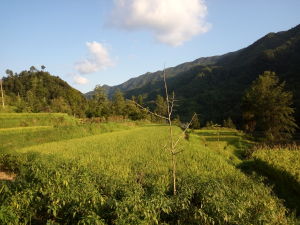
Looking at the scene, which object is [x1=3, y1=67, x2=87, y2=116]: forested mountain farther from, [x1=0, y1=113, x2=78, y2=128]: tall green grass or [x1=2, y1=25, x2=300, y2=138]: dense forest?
[x1=0, y1=113, x2=78, y2=128]: tall green grass

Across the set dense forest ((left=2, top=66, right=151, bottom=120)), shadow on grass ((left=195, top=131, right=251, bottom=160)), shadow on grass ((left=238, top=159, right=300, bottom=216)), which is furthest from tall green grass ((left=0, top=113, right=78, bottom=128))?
shadow on grass ((left=238, top=159, right=300, bottom=216))

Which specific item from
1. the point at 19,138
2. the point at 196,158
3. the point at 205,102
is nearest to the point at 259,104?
the point at 196,158

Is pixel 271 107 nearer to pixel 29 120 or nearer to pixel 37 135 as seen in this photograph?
pixel 37 135

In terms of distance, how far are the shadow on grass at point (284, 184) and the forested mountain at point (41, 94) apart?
4924 cm

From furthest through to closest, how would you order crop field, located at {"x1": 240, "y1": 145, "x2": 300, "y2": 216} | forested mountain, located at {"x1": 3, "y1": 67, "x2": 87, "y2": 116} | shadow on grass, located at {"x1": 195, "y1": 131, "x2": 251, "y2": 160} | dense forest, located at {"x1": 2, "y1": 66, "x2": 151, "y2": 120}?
forested mountain, located at {"x1": 3, "y1": 67, "x2": 87, "y2": 116} < dense forest, located at {"x1": 2, "y1": 66, "x2": 151, "y2": 120} < shadow on grass, located at {"x1": 195, "y1": 131, "x2": 251, "y2": 160} < crop field, located at {"x1": 240, "y1": 145, "x2": 300, "y2": 216}

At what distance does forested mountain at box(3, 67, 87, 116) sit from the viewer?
62.8 meters

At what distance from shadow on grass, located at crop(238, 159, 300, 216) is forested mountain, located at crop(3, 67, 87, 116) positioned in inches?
1939

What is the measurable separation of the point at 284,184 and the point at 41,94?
3728 inches

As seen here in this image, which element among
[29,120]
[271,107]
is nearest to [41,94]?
[29,120]

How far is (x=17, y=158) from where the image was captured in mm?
14117

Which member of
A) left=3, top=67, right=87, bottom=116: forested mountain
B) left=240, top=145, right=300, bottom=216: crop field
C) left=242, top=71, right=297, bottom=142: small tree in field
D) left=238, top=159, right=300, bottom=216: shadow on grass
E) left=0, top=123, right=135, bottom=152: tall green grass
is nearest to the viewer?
left=238, top=159, right=300, bottom=216: shadow on grass

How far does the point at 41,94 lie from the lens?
91938mm

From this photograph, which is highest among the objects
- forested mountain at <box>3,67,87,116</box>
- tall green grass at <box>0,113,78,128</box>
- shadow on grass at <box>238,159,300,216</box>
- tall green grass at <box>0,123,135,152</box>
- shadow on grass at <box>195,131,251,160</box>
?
forested mountain at <box>3,67,87,116</box>

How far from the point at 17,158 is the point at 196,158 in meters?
10.6
